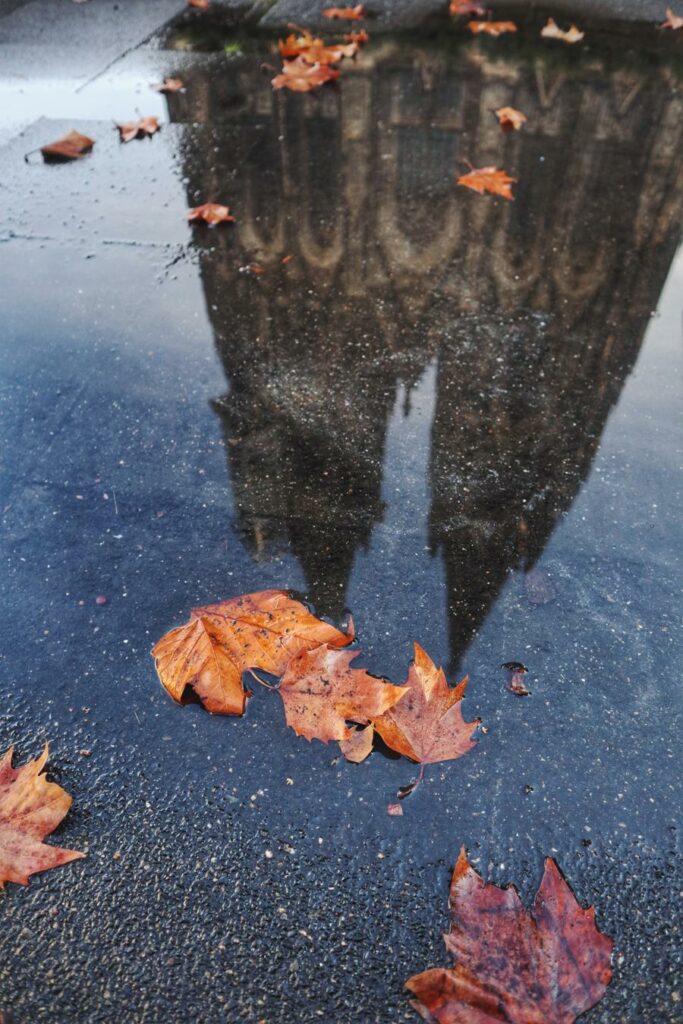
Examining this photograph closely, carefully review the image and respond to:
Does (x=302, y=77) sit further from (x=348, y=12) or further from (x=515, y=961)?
(x=515, y=961)

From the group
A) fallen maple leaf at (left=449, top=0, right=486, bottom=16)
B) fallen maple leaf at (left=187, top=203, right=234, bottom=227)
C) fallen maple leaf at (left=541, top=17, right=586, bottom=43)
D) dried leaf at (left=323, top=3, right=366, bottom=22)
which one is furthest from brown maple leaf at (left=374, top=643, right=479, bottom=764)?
fallen maple leaf at (left=449, top=0, right=486, bottom=16)

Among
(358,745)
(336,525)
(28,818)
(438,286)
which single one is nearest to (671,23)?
(438,286)

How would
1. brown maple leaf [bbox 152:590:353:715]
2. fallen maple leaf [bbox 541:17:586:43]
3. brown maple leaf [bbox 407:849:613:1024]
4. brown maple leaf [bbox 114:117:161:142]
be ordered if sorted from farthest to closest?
fallen maple leaf [bbox 541:17:586:43] → brown maple leaf [bbox 114:117:161:142] → brown maple leaf [bbox 152:590:353:715] → brown maple leaf [bbox 407:849:613:1024]

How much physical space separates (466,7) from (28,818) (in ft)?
25.1

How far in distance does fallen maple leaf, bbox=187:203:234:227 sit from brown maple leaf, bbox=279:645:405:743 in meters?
2.90

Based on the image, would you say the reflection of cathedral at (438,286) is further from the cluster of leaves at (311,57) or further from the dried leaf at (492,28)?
the dried leaf at (492,28)

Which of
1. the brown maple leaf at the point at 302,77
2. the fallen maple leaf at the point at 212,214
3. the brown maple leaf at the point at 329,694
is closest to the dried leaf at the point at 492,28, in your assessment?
the brown maple leaf at the point at 302,77

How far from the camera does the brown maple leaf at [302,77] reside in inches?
232

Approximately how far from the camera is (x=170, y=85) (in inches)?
233

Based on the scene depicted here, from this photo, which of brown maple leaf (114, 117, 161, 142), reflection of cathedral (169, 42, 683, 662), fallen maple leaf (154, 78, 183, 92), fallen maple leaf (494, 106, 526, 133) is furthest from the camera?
fallen maple leaf (154, 78, 183, 92)

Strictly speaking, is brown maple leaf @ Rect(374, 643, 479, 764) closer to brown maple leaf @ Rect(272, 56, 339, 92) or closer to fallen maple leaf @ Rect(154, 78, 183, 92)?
brown maple leaf @ Rect(272, 56, 339, 92)

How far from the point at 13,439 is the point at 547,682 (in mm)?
2138

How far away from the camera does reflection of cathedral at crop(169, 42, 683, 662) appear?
9.14ft

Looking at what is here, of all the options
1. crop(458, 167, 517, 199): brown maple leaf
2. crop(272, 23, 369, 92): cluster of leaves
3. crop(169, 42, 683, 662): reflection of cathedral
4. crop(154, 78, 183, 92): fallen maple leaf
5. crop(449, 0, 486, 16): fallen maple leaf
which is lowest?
crop(154, 78, 183, 92): fallen maple leaf
